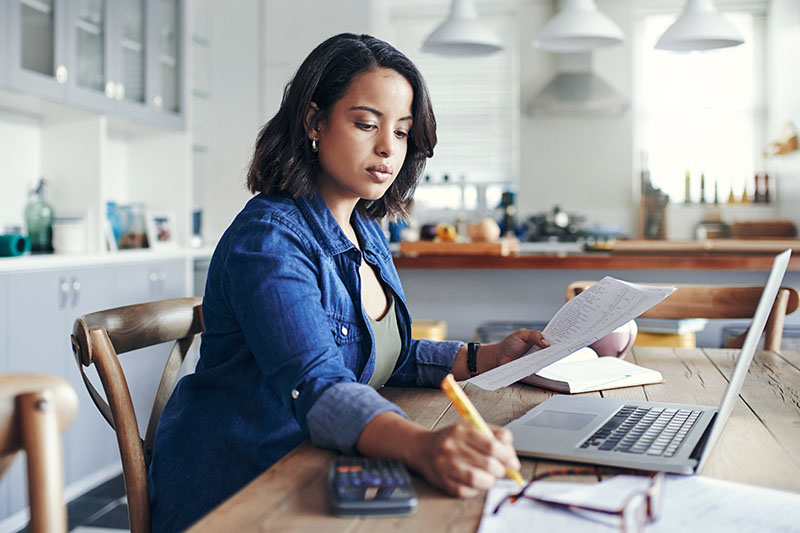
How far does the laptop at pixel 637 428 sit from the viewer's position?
2.72 feet

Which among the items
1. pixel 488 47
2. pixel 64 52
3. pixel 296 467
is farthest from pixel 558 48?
pixel 296 467

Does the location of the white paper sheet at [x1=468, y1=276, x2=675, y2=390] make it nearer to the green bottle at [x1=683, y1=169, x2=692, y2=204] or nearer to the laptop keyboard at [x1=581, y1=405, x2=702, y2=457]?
the laptop keyboard at [x1=581, y1=405, x2=702, y2=457]

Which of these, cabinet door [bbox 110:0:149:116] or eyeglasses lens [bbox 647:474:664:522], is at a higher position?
cabinet door [bbox 110:0:149:116]

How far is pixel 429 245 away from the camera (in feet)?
9.69

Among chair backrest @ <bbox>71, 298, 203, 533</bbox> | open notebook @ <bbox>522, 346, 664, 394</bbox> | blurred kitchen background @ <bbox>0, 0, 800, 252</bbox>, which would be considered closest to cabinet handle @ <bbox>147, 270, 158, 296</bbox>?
blurred kitchen background @ <bbox>0, 0, 800, 252</bbox>

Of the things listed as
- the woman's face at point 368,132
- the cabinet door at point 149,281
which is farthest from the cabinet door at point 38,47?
the woman's face at point 368,132

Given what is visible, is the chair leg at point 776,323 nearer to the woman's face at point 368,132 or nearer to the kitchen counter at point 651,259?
the kitchen counter at point 651,259

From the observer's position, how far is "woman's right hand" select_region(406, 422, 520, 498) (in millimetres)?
721

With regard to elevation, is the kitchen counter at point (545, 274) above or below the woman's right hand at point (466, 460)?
above

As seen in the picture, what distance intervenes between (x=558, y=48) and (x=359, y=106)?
306 centimetres

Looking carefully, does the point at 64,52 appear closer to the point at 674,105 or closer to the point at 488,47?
the point at 488,47

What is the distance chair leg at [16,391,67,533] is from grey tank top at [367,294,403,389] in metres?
0.72

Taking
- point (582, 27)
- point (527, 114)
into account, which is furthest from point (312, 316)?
point (527, 114)

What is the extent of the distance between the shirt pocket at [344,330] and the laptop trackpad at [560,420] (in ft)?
1.00
